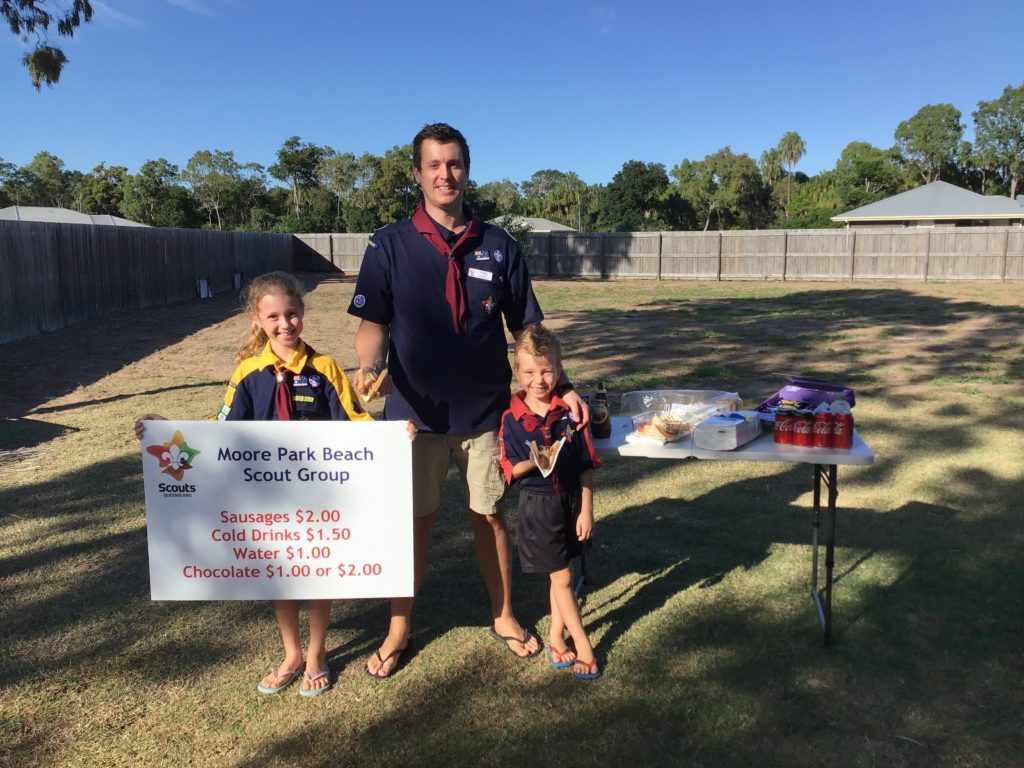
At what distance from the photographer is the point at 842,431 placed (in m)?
3.17

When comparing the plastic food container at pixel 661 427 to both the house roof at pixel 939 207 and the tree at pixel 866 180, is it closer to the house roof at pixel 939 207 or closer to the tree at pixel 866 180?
the house roof at pixel 939 207

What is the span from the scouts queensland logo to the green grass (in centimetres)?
93

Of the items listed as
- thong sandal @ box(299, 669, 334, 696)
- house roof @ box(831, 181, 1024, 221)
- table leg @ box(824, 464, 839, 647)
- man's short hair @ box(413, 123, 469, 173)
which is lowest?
thong sandal @ box(299, 669, 334, 696)

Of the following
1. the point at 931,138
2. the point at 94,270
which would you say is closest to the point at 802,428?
the point at 94,270

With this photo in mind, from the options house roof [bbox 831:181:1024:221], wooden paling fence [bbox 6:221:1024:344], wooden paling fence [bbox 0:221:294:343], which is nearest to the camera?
wooden paling fence [bbox 0:221:294:343]

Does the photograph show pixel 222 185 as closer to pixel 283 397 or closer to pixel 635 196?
pixel 635 196

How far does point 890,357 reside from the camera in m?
10.6

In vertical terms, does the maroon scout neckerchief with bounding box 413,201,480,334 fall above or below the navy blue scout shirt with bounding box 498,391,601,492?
above

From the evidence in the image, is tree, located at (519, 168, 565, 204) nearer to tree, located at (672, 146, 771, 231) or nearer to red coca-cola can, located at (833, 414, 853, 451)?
tree, located at (672, 146, 771, 231)

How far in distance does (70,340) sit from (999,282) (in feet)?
86.7

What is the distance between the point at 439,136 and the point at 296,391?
42.6 inches

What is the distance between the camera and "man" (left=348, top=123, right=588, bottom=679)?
2.89 metres

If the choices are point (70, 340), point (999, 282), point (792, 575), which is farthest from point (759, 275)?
point (792, 575)

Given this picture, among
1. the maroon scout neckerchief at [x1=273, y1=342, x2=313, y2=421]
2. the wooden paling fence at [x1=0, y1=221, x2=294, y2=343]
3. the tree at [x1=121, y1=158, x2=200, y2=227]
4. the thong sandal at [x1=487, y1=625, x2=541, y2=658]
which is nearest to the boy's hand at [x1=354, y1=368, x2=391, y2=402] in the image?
the maroon scout neckerchief at [x1=273, y1=342, x2=313, y2=421]
